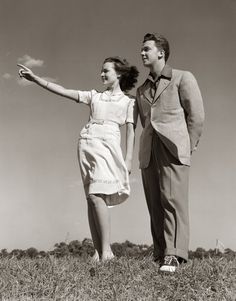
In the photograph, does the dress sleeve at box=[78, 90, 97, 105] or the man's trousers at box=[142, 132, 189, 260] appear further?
the dress sleeve at box=[78, 90, 97, 105]

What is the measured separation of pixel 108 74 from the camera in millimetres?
5754

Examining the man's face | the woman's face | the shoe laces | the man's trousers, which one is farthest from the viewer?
the woman's face

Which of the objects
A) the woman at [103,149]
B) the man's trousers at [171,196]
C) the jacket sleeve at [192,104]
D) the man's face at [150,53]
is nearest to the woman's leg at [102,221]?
the woman at [103,149]

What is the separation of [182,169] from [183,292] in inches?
52.1

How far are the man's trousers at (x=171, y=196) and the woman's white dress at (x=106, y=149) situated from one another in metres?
0.52

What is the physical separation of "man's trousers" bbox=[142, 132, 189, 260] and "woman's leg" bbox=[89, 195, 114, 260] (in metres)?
0.60

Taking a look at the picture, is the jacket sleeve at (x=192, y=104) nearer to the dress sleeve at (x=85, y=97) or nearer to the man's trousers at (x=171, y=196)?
the man's trousers at (x=171, y=196)

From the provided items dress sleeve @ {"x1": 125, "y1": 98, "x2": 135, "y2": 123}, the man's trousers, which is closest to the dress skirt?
dress sleeve @ {"x1": 125, "y1": 98, "x2": 135, "y2": 123}

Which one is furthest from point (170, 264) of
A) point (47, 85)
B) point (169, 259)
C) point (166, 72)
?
point (47, 85)

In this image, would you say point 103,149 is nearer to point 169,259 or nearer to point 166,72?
point 166,72

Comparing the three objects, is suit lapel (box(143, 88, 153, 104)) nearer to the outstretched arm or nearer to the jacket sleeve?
the jacket sleeve

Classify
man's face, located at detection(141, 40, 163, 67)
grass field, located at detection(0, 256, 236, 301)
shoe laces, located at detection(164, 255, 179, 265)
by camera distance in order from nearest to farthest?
grass field, located at detection(0, 256, 236, 301) → shoe laces, located at detection(164, 255, 179, 265) → man's face, located at detection(141, 40, 163, 67)

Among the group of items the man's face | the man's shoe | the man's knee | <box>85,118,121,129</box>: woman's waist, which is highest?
the man's face

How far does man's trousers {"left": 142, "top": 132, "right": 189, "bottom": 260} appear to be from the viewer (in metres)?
4.80
